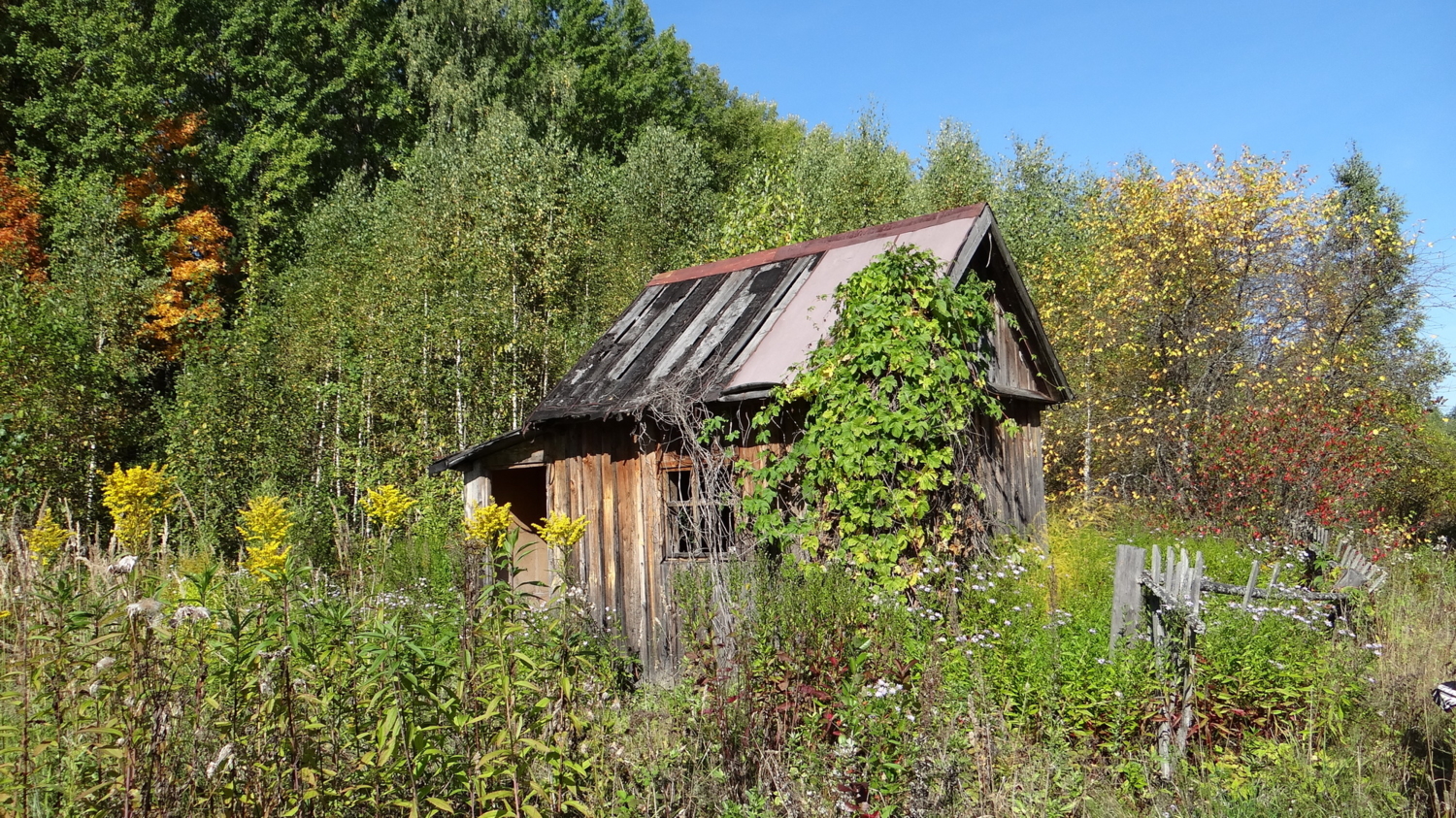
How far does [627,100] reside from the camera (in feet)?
97.8

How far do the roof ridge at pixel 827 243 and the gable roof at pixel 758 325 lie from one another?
16 millimetres

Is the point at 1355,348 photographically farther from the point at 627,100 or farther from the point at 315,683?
the point at 627,100

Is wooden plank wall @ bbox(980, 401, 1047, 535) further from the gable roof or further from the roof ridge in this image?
the roof ridge

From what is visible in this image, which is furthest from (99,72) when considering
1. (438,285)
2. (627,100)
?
(627,100)

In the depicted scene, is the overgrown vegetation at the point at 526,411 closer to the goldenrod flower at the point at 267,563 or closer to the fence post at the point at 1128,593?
the goldenrod flower at the point at 267,563

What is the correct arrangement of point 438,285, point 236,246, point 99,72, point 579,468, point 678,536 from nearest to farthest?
point 678,536 < point 579,468 < point 438,285 < point 99,72 < point 236,246

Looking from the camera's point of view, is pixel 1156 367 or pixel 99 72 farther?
Answer: pixel 99 72

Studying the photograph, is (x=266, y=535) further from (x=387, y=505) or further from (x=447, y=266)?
Result: (x=447, y=266)

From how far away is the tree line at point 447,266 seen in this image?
14352 mm

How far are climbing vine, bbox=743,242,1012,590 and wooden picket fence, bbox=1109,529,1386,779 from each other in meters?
1.51

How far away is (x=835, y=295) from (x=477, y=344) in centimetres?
1055

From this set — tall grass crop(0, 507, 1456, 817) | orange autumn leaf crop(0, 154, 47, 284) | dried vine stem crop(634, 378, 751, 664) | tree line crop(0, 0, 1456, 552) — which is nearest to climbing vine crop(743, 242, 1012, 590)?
dried vine stem crop(634, 378, 751, 664)

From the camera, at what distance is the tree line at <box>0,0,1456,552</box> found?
14.4m

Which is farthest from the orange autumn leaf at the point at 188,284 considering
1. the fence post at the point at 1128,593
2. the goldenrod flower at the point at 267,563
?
the fence post at the point at 1128,593
